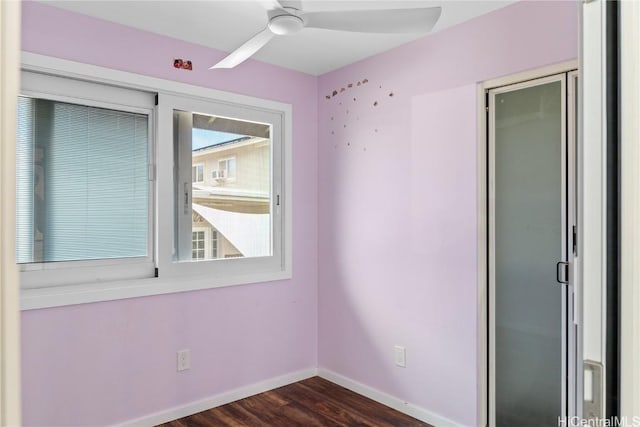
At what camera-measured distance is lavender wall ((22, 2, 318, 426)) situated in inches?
91.2

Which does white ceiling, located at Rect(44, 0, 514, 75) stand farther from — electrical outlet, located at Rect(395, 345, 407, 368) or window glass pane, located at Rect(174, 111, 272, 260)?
electrical outlet, located at Rect(395, 345, 407, 368)

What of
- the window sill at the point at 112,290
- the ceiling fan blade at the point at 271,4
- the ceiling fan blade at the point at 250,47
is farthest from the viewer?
the window sill at the point at 112,290

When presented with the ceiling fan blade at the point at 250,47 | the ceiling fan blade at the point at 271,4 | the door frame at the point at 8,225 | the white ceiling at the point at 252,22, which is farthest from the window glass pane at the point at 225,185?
the door frame at the point at 8,225

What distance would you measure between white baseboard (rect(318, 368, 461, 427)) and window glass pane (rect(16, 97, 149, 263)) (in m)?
1.76

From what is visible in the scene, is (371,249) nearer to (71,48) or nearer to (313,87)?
(313,87)

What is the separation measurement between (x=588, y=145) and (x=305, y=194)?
111 inches

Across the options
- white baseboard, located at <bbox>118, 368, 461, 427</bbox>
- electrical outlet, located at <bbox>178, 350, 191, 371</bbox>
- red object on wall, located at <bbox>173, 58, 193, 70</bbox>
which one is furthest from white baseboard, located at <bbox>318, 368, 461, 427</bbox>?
red object on wall, located at <bbox>173, 58, 193, 70</bbox>

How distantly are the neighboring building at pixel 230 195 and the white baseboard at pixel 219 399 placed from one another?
3.19ft

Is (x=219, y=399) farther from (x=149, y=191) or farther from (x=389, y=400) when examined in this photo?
(x=149, y=191)

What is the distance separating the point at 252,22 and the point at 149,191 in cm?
123

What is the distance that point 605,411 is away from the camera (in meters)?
0.72

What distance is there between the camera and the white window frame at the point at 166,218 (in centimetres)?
233

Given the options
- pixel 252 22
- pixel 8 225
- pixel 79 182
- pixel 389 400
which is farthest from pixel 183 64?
pixel 389 400

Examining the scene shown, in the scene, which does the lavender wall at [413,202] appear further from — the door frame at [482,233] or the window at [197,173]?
the window at [197,173]
